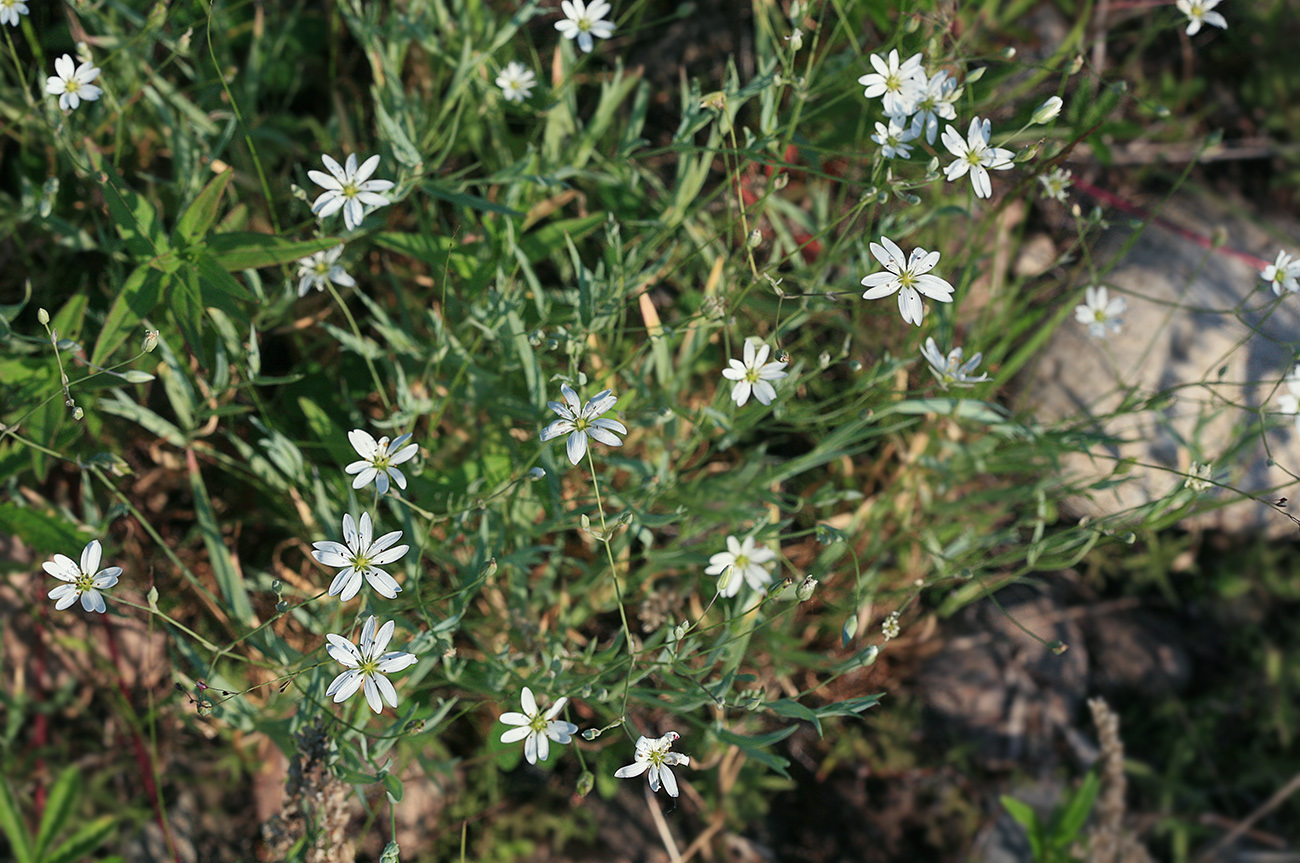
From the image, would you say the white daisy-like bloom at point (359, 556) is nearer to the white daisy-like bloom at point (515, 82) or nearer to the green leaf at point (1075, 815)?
the white daisy-like bloom at point (515, 82)

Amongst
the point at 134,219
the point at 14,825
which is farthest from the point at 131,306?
the point at 14,825

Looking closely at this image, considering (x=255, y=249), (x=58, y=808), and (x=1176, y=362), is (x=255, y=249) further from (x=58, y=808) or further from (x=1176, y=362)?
(x=1176, y=362)

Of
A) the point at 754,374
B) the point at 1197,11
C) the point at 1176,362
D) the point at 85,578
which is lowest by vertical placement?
the point at 85,578

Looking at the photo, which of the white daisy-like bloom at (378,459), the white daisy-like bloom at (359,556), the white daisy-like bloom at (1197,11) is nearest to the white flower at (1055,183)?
the white daisy-like bloom at (1197,11)

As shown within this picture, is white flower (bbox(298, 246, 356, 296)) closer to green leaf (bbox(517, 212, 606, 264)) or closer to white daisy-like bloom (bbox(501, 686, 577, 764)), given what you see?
green leaf (bbox(517, 212, 606, 264))

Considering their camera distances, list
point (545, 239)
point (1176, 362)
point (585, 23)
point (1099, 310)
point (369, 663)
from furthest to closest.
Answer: point (1176, 362) < point (1099, 310) < point (545, 239) < point (585, 23) < point (369, 663)

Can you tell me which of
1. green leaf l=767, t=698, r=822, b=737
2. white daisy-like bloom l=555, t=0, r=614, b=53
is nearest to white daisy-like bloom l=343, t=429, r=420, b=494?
green leaf l=767, t=698, r=822, b=737
